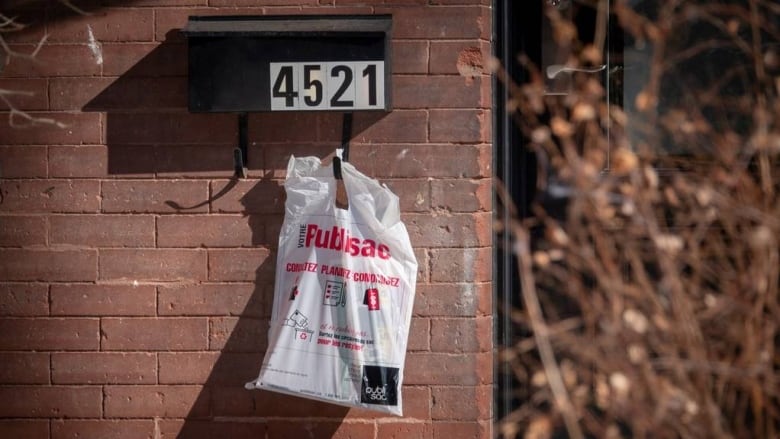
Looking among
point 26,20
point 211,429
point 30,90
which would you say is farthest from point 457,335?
point 26,20

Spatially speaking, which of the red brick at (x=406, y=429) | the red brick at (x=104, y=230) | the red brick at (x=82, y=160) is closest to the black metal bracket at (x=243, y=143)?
the red brick at (x=104, y=230)

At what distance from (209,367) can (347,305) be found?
2.23ft

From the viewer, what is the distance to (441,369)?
3953 mm

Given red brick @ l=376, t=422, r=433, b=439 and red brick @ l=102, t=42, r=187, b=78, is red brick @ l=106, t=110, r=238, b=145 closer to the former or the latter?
red brick @ l=102, t=42, r=187, b=78

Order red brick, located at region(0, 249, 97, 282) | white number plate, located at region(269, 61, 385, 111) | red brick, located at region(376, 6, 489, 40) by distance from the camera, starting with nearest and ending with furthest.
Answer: white number plate, located at region(269, 61, 385, 111), red brick, located at region(376, 6, 489, 40), red brick, located at region(0, 249, 97, 282)

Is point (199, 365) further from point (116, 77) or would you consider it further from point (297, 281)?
point (116, 77)

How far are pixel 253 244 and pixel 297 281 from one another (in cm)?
32

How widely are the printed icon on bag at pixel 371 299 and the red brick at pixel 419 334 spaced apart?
0.32 m

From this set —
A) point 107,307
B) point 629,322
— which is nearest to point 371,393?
point 107,307

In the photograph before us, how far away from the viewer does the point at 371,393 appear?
12.0ft

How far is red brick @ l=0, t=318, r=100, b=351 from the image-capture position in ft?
13.1

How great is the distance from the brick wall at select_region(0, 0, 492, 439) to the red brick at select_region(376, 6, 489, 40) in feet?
0.04

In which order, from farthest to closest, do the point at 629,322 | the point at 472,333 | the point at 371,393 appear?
1. the point at 472,333
2. the point at 371,393
3. the point at 629,322

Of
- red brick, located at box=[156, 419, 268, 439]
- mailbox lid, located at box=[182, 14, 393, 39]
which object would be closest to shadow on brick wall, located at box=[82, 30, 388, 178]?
mailbox lid, located at box=[182, 14, 393, 39]
